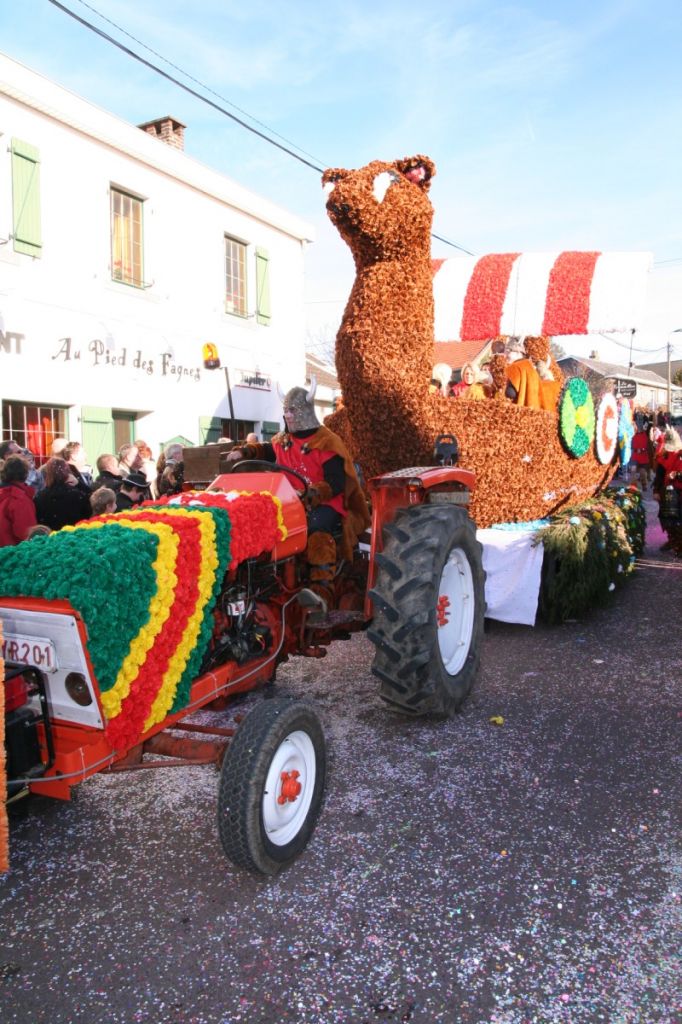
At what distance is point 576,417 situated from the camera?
6.41 metres

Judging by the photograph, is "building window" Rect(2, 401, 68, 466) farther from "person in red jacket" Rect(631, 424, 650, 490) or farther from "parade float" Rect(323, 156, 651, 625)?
"person in red jacket" Rect(631, 424, 650, 490)

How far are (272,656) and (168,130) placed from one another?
12449 mm

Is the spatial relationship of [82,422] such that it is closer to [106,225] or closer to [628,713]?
[106,225]

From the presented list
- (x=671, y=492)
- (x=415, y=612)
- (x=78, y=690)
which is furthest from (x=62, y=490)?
(x=671, y=492)

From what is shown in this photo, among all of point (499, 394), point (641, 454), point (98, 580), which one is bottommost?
point (98, 580)

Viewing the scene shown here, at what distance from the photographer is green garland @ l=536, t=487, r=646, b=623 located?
5133 millimetres

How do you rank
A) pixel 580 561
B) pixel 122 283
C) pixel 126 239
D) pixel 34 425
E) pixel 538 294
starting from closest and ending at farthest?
pixel 580 561 → pixel 538 294 → pixel 34 425 → pixel 122 283 → pixel 126 239

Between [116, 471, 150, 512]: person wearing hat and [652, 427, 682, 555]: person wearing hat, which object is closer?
[116, 471, 150, 512]: person wearing hat

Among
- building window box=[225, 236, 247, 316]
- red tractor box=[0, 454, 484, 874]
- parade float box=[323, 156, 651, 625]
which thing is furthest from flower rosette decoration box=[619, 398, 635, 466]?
building window box=[225, 236, 247, 316]

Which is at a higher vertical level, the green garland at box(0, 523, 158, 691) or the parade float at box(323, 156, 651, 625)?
the parade float at box(323, 156, 651, 625)

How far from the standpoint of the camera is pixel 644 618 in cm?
552

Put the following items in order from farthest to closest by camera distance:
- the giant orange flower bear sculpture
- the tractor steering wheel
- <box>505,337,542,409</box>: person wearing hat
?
<box>505,337,542,409</box>: person wearing hat → the giant orange flower bear sculpture → the tractor steering wheel

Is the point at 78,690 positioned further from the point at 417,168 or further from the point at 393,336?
the point at 417,168

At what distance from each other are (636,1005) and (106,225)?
423 inches
